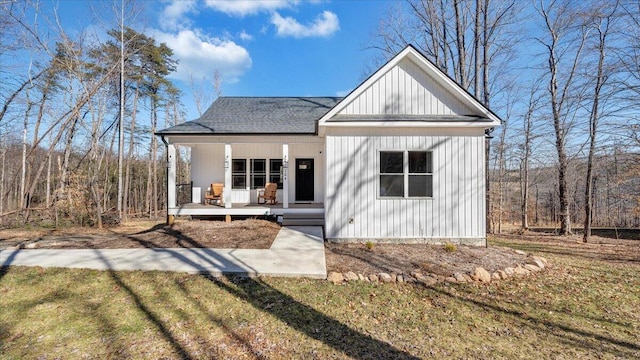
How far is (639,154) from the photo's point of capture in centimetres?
856

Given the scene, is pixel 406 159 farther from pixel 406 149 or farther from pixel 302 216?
pixel 302 216

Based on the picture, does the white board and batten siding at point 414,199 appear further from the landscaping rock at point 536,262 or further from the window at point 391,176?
the landscaping rock at point 536,262

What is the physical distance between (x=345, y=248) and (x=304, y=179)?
198 inches

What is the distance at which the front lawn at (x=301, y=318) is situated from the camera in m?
3.16

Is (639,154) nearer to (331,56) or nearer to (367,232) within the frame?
(367,232)

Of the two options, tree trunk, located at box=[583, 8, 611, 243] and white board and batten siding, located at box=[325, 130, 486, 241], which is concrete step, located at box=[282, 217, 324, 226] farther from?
tree trunk, located at box=[583, 8, 611, 243]

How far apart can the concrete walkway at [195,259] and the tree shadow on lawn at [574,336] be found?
9.94ft

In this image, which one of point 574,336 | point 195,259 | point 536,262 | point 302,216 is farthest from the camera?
point 302,216

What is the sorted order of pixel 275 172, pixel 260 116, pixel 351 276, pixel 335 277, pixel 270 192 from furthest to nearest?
pixel 275 172, pixel 260 116, pixel 270 192, pixel 351 276, pixel 335 277

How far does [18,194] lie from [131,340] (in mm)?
24049

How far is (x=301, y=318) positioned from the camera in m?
3.82

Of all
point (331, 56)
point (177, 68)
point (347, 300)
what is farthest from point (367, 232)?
point (177, 68)

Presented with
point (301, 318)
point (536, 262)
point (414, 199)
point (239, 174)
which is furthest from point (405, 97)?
point (239, 174)

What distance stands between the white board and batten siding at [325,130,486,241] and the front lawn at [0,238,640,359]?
236 cm
